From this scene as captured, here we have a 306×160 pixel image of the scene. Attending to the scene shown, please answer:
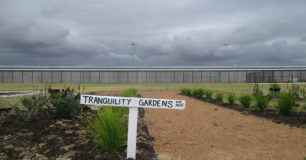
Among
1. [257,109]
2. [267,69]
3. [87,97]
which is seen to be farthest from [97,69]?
[87,97]

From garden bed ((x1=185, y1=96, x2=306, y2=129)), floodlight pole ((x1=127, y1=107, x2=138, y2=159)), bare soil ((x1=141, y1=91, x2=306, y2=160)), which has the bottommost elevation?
bare soil ((x1=141, y1=91, x2=306, y2=160))

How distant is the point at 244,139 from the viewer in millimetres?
5633

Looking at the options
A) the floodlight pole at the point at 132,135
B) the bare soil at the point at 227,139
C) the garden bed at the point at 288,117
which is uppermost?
the floodlight pole at the point at 132,135

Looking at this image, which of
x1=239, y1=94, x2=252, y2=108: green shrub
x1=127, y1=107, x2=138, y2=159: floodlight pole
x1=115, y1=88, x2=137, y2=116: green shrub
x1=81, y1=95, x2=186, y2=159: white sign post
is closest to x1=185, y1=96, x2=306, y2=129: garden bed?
x1=239, y1=94, x2=252, y2=108: green shrub

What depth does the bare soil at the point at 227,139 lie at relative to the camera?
4566 millimetres

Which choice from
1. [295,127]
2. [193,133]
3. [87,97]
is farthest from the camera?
[295,127]

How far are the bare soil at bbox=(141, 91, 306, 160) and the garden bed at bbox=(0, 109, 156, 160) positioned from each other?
20.2 inches

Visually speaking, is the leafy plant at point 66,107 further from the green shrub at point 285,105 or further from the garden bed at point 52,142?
the green shrub at point 285,105

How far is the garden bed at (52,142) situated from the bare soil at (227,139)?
51 cm

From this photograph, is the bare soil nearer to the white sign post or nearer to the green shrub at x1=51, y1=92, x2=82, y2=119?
the white sign post

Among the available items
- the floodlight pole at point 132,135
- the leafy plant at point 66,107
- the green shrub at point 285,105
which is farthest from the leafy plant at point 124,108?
the green shrub at point 285,105

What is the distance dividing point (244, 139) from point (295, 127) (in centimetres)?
212

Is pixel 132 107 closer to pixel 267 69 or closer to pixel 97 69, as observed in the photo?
pixel 97 69

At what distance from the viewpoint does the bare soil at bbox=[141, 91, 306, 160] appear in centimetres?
457
